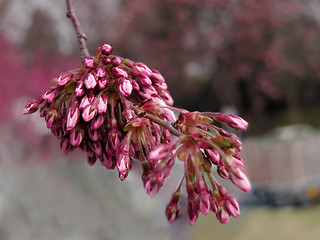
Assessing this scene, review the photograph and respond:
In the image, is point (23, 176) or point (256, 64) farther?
point (256, 64)

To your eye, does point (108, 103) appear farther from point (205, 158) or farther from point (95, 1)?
point (95, 1)

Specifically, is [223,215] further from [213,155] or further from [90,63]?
[90,63]

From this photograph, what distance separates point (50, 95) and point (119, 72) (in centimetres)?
15

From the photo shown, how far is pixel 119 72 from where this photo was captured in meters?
0.75

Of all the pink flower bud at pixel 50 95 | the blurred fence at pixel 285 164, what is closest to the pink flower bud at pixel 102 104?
the pink flower bud at pixel 50 95

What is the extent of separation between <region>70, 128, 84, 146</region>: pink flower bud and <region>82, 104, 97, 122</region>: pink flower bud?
6 cm

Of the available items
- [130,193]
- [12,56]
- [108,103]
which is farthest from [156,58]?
[108,103]

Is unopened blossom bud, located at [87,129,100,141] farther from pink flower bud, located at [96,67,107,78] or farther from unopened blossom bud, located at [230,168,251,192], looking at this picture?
unopened blossom bud, located at [230,168,251,192]

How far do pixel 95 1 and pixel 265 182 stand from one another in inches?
282

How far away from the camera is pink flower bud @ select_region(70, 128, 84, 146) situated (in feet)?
2.51

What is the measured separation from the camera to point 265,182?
8.57 m

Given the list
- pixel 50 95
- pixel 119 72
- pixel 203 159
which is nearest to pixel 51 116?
pixel 50 95

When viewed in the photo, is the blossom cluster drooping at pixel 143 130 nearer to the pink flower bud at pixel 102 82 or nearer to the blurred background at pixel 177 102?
the pink flower bud at pixel 102 82

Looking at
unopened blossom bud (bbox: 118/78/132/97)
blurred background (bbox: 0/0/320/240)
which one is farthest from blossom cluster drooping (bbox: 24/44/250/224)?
blurred background (bbox: 0/0/320/240)
